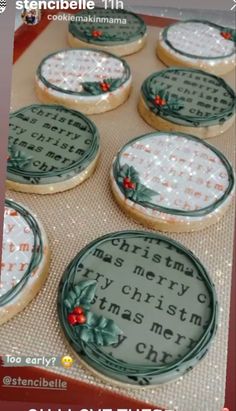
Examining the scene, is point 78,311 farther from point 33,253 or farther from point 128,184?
point 128,184

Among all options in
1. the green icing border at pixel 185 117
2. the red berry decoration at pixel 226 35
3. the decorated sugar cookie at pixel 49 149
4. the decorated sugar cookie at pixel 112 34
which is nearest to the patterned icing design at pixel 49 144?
the decorated sugar cookie at pixel 49 149

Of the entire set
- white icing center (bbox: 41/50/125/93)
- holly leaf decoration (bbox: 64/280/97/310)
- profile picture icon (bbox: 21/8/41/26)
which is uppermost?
profile picture icon (bbox: 21/8/41/26)

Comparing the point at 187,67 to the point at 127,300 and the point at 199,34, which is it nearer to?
the point at 199,34

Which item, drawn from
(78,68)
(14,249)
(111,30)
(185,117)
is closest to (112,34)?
(111,30)

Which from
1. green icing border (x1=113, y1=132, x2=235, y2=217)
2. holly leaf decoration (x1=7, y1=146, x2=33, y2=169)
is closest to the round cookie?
green icing border (x1=113, y1=132, x2=235, y2=217)

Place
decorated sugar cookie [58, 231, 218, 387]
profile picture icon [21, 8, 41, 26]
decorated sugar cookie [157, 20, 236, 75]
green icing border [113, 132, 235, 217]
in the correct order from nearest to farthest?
decorated sugar cookie [58, 231, 218, 387] → green icing border [113, 132, 235, 217] → profile picture icon [21, 8, 41, 26] → decorated sugar cookie [157, 20, 236, 75]

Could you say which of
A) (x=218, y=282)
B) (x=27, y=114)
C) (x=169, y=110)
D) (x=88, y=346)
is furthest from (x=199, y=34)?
(x=88, y=346)

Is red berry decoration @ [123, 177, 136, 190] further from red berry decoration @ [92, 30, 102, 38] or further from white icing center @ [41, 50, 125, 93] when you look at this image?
red berry decoration @ [92, 30, 102, 38]
